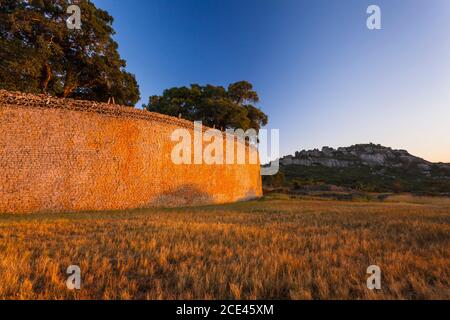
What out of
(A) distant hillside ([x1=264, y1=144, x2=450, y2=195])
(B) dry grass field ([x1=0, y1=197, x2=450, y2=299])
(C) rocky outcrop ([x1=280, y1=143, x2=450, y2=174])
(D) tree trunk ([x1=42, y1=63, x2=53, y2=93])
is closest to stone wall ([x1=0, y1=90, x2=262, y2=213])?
(D) tree trunk ([x1=42, y1=63, x2=53, y2=93])

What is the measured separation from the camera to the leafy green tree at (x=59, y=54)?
16.2m

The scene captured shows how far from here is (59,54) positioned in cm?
1953

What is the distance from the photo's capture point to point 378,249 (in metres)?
5.05

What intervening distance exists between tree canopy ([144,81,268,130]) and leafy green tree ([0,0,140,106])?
21.7 feet

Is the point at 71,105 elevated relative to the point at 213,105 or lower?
lower

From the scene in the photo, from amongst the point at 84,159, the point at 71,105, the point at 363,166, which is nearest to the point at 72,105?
the point at 71,105

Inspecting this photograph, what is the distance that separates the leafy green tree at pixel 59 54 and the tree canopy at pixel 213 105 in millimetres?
6615

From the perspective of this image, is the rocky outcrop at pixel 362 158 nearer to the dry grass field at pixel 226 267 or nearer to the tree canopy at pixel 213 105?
the tree canopy at pixel 213 105

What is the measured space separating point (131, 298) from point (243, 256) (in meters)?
2.25

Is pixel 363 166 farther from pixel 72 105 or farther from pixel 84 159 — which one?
pixel 72 105

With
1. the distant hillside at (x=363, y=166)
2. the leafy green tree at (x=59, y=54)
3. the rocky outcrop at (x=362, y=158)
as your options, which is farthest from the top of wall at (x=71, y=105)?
the rocky outcrop at (x=362, y=158)

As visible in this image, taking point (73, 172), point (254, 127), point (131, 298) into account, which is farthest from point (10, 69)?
point (254, 127)

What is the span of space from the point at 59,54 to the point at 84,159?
10927mm

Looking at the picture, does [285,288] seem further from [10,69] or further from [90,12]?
[90,12]
